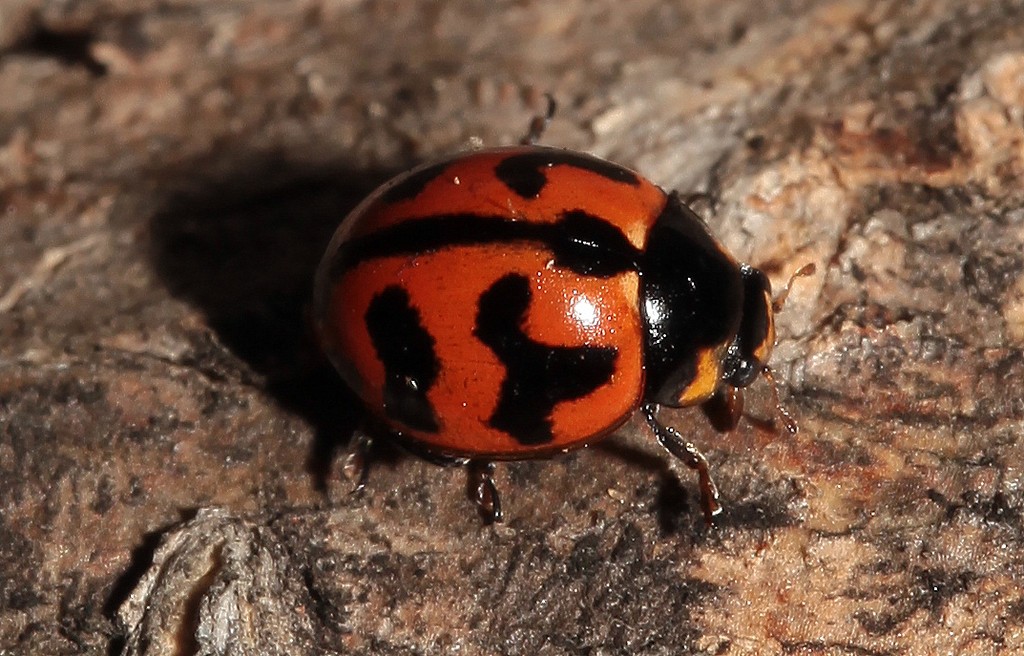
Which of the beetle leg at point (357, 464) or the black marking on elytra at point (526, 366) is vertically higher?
the black marking on elytra at point (526, 366)

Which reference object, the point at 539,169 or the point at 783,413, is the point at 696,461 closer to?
the point at 783,413

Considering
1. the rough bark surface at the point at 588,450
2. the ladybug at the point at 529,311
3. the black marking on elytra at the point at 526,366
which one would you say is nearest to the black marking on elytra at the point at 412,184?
the ladybug at the point at 529,311

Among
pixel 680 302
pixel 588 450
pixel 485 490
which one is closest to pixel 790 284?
pixel 680 302

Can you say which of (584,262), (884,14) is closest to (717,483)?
(584,262)

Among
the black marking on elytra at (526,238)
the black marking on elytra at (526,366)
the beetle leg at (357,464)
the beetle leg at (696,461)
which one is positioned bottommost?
the beetle leg at (357,464)

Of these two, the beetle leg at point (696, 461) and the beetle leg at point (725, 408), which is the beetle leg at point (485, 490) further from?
the beetle leg at point (725, 408)

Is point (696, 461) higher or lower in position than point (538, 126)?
lower
